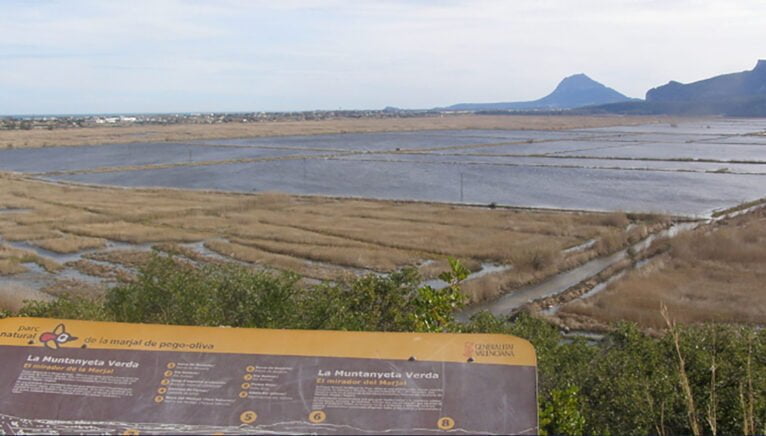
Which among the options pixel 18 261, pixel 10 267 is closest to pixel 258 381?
pixel 10 267

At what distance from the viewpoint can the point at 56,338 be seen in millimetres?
5297

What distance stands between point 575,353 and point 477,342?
3.45 m

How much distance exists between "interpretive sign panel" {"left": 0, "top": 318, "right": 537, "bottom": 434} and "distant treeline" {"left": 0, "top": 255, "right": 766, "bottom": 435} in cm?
130

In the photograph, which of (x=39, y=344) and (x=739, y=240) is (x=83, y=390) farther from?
(x=739, y=240)

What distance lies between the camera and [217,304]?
9.09 metres

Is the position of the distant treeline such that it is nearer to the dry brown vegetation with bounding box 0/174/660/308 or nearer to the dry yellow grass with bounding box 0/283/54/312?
the dry yellow grass with bounding box 0/283/54/312

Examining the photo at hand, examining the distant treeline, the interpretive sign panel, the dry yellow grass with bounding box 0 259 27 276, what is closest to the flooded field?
the dry yellow grass with bounding box 0 259 27 276


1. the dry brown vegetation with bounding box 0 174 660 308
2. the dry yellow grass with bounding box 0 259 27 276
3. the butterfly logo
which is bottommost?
the dry yellow grass with bounding box 0 259 27 276

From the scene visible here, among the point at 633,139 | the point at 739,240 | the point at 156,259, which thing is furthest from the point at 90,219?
the point at 633,139

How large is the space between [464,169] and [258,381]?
54.3 meters

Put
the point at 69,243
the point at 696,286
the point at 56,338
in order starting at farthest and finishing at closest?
1. the point at 69,243
2. the point at 696,286
3. the point at 56,338

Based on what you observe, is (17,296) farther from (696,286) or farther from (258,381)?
(696,286)

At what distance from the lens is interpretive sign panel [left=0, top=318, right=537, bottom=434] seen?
15.2 ft

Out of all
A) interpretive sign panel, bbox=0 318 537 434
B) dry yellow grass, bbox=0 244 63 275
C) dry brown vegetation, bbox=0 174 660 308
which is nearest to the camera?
interpretive sign panel, bbox=0 318 537 434
